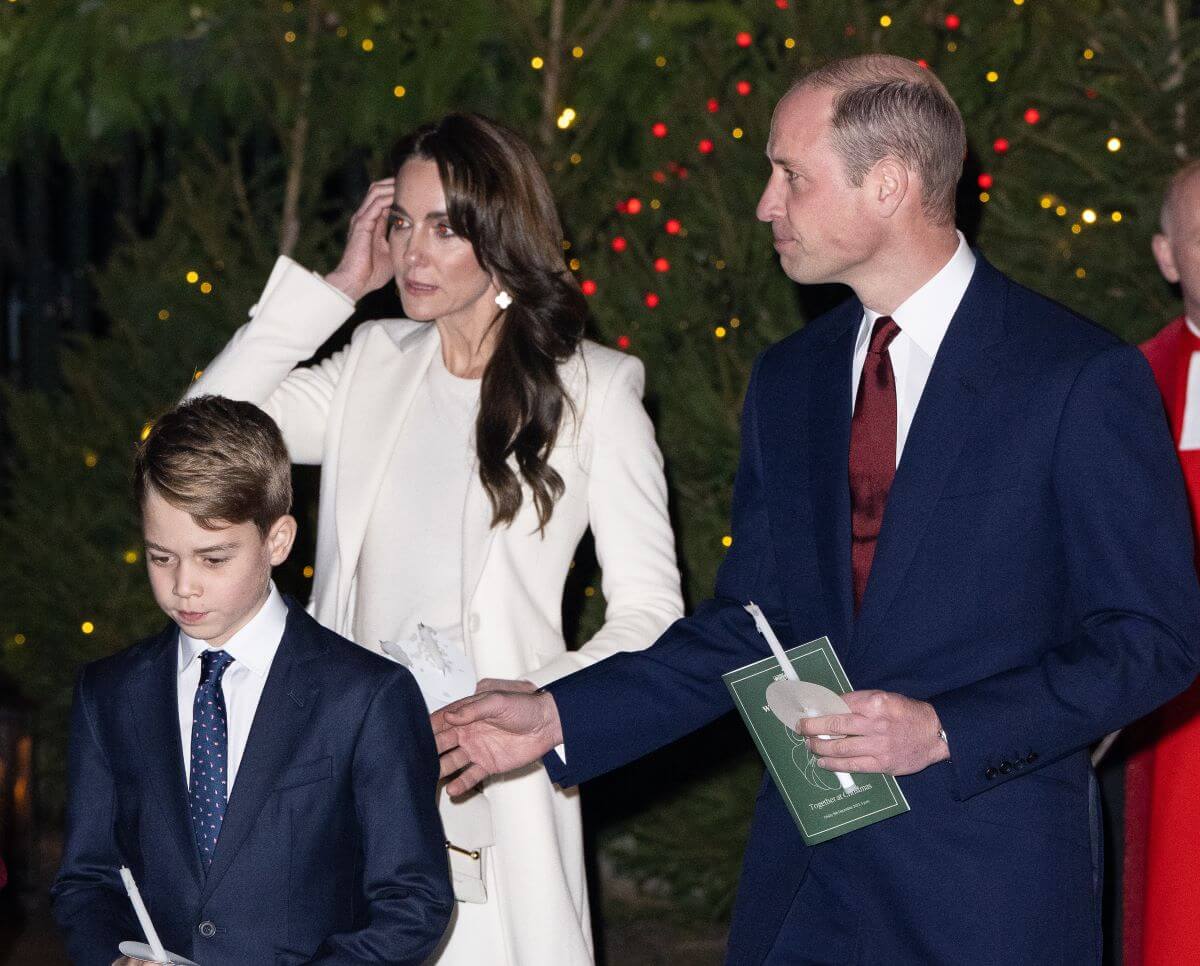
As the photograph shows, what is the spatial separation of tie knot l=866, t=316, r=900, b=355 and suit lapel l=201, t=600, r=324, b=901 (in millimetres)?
1074

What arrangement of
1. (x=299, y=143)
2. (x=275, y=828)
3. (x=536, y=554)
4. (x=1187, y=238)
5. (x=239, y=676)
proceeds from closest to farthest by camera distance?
(x=275, y=828) → (x=239, y=676) → (x=536, y=554) → (x=1187, y=238) → (x=299, y=143)

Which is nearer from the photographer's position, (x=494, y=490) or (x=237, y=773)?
(x=237, y=773)

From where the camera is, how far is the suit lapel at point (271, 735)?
2.81 m

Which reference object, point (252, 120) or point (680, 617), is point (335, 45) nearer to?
point (252, 120)

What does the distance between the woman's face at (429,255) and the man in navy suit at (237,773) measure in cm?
74

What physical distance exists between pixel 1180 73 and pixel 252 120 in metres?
4.43

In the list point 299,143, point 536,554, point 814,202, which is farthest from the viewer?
point 299,143

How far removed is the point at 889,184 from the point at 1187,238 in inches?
66.0

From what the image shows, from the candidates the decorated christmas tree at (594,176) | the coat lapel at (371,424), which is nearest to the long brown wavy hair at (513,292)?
the coat lapel at (371,424)

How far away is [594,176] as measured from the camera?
6633 millimetres

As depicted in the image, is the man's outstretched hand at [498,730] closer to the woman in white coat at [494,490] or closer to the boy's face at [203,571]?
the woman in white coat at [494,490]

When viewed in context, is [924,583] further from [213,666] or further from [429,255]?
[429,255]

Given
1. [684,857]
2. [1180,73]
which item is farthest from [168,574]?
[1180,73]

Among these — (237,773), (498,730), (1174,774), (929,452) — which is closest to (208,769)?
(237,773)
